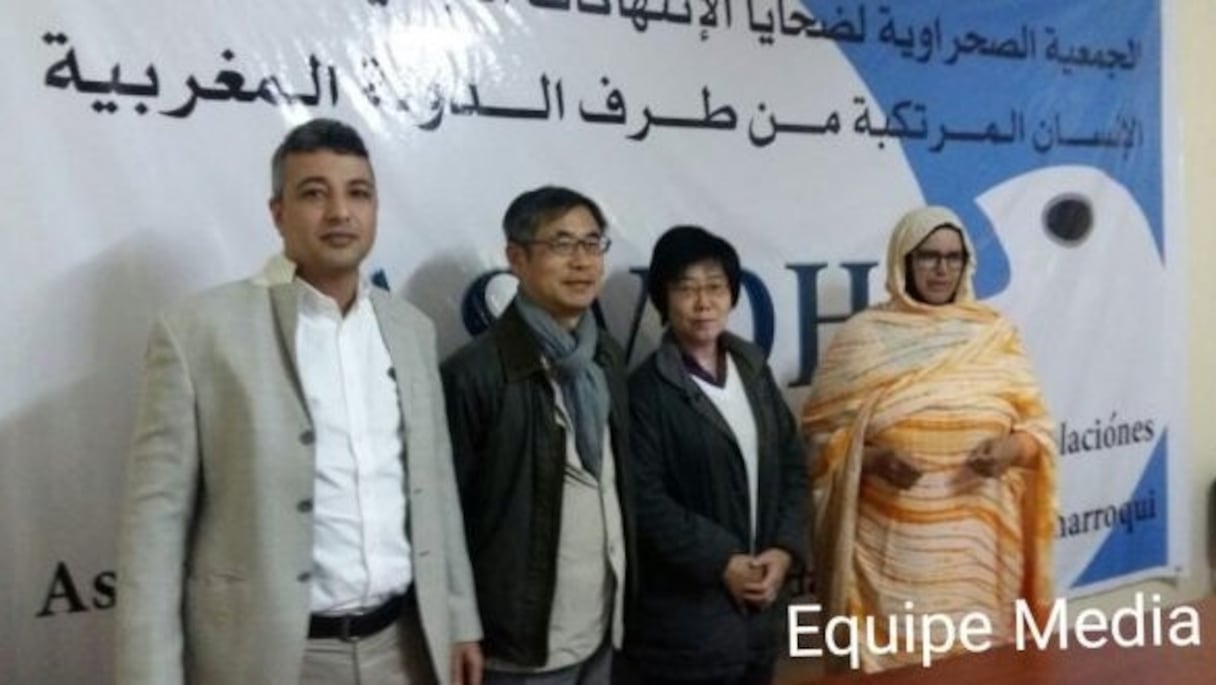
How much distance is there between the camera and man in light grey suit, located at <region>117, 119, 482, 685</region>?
1.41 m

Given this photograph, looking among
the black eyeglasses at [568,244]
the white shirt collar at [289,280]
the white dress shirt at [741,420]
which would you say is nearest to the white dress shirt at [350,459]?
the white shirt collar at [289,280]

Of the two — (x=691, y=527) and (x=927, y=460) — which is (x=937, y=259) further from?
(x=691, y=527)

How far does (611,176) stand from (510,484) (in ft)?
2.60

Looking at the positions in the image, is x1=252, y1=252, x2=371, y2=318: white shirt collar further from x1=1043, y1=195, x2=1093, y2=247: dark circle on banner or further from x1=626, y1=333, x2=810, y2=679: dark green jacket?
x1=1043, y1=195, x2=1093, y2=247: dark circle on banner

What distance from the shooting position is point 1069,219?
296 cm

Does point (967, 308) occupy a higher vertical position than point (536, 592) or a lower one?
higher

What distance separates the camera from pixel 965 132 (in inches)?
110

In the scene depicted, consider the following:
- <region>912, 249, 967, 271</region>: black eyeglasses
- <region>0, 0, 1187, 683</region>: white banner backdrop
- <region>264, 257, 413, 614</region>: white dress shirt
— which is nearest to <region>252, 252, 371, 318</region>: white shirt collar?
<region>264, 257, 413, 614</region>: white dress shirt

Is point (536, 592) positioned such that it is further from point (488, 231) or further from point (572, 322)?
point (488, 231)

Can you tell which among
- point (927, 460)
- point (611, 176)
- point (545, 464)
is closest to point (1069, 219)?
point (927, 460)

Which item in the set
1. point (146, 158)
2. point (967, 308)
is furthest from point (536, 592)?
point (967, 308)

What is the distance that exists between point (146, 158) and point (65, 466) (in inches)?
19.7

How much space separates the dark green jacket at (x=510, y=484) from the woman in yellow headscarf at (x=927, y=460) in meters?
0.74

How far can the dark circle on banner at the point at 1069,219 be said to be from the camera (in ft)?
9.61
